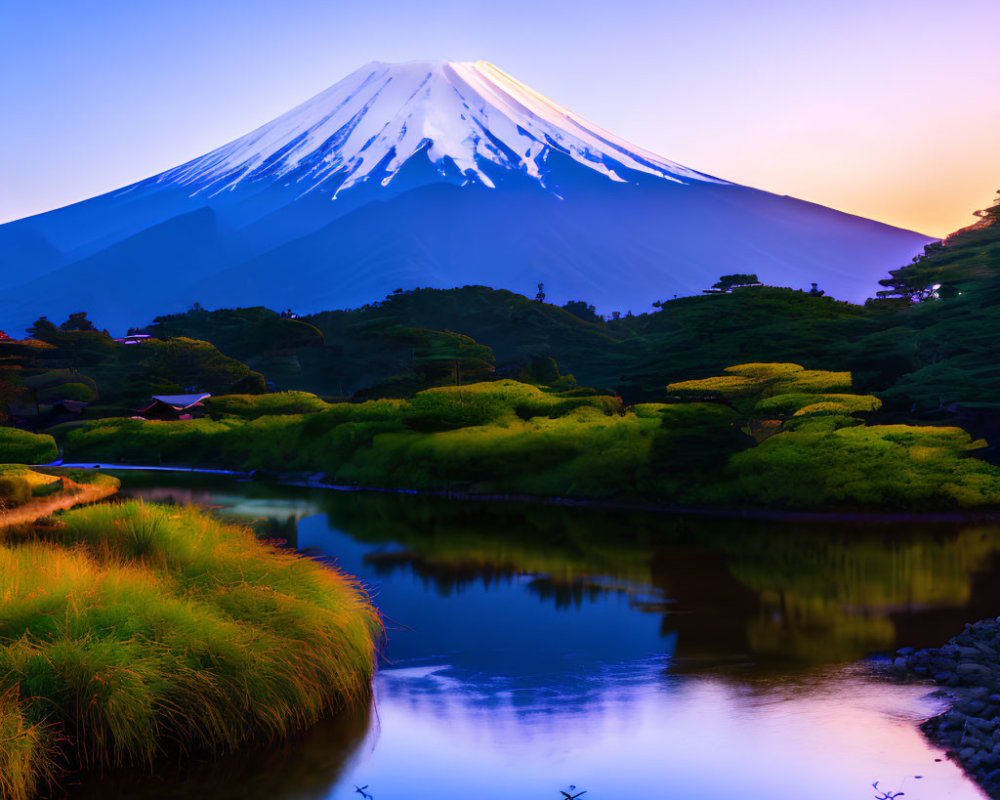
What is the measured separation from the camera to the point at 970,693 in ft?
29.4

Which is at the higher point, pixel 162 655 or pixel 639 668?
pixel 162 655

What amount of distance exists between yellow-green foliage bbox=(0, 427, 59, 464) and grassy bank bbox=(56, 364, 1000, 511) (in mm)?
7052

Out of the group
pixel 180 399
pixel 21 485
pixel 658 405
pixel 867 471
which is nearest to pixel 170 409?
pixel 180 399

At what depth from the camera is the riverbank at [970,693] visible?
7516mm

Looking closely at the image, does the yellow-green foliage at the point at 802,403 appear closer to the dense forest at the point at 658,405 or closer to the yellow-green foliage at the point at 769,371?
the dense forest at the point at 658,405

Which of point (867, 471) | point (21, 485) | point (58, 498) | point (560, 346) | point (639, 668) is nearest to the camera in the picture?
point (639, 668)

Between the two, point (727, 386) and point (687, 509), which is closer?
point (687, 509)

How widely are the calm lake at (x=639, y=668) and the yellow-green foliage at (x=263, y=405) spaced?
77.7 feet

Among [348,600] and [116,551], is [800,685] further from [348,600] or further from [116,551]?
[116,551]

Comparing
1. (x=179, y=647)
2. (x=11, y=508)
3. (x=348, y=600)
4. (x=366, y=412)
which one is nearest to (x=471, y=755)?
(x=348, y=600)

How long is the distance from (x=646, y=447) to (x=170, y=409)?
1195 inches

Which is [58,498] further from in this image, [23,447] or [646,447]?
[646,447]

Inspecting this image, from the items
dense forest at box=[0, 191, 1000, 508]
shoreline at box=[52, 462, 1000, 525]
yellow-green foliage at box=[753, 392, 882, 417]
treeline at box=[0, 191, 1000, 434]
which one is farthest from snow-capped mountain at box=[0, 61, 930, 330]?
yellow-green foliage at box=[753, 392, 882, 417]

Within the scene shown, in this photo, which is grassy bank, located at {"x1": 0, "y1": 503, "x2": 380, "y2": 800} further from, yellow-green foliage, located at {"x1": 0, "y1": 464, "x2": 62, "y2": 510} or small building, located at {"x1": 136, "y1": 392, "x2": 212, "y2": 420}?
small building, located at {"x1": 136, "y1": 392, "x2": 212, "y2": 420}
